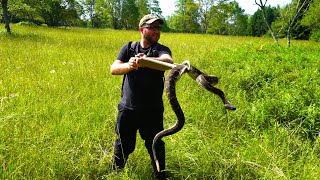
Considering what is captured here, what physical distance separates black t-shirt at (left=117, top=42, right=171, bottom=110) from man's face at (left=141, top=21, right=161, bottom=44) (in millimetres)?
87

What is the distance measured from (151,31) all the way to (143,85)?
0.53 meters

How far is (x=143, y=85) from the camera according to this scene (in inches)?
108

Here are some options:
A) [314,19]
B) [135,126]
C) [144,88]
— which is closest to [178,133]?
[135,126]

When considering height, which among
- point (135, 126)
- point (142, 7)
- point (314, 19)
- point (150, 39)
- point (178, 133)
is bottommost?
point (178, 133)

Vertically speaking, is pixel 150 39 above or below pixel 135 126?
above

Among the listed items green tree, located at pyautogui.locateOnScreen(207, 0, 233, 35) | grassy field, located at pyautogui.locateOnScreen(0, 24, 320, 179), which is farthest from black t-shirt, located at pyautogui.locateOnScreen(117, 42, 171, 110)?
green tree, located at pyautogui.locateOnScreen(207, 0, 233, 35)

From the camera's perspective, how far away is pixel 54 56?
8.91 m

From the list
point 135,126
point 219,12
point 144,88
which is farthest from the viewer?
point 219,12

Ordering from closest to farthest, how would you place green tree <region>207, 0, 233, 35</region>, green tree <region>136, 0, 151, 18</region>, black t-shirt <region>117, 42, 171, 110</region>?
black t-shirt <region>117, 42, 171, 110</region>
green tree <region>207, 0, 233, 35</region>
green tree <region>136, 0, 151, 18</region>

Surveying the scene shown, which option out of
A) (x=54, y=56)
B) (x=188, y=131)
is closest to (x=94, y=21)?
(x=54, y=56)

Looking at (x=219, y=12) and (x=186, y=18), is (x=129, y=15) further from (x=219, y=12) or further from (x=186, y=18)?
(x=219, y=12)

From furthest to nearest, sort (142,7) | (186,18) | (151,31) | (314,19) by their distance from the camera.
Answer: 1. (142,7)
2. (186,18)
3. (314,19)
4. (151,31)

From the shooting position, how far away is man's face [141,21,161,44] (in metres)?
2.62

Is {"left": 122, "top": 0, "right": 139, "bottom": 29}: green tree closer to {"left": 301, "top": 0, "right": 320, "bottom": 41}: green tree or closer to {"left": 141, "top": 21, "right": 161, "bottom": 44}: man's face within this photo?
{"left": 301, "top": 0, "right": 320, "bottom": 41}: green tree
